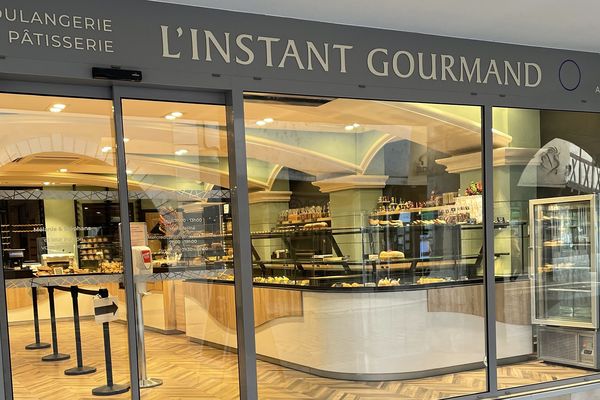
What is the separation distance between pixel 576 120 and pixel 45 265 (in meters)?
4.51

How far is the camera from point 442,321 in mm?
5270

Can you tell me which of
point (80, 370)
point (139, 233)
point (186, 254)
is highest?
point (139, 233)

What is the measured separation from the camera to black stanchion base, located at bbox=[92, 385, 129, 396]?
11.7 ft

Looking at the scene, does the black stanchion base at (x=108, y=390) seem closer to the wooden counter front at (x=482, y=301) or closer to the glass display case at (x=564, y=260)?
the wooden counter front at (x=482, y=301)

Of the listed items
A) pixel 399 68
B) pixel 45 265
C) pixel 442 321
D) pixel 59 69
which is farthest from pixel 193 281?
pixel 442 321

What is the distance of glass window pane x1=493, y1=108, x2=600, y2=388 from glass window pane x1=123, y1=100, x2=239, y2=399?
9.20ft

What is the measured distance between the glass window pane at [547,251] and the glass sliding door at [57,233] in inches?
139

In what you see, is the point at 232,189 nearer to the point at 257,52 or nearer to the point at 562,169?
the point at 257,52

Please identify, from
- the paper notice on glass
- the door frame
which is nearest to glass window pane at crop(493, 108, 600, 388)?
the door frame

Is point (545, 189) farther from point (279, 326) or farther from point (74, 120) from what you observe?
point (74, 120)

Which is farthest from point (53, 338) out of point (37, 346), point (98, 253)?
point (98, 253)

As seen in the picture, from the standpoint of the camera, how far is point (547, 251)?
580 centimetres

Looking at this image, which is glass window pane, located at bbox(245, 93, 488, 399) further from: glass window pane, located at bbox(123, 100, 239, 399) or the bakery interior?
glass window pane, located at bbox(123, 100, 239, 399)

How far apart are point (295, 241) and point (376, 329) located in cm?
117
